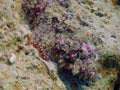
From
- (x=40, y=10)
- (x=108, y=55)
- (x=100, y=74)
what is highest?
(x=40, y=10)

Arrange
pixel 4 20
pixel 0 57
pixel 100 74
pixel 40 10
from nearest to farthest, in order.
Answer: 1. pixel 0 57
2. pixel 4 20
3. pixel 100 74
4. pixel 40 10

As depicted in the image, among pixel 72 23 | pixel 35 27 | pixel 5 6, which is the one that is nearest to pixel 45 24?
pixel 35 27

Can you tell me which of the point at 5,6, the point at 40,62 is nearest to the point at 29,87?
the point at 40,62

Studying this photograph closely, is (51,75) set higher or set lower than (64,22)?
lower

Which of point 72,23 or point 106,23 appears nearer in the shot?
point 72,23

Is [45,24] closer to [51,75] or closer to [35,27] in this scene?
[35,27]

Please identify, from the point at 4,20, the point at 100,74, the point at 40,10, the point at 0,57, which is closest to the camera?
the point at 0,57
